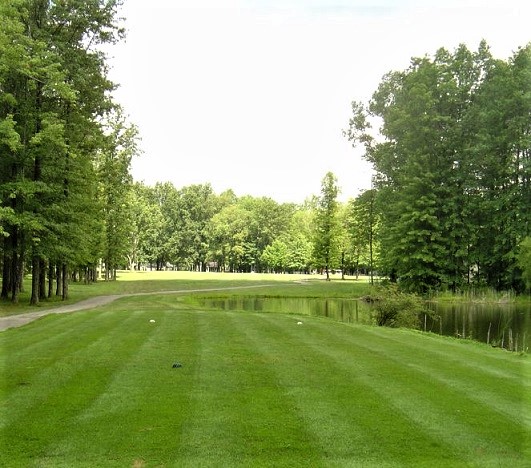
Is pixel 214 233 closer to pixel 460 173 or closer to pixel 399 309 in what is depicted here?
pixel 460 173

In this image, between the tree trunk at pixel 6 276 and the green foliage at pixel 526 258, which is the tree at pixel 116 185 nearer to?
the tree trunk at pixel 6 276

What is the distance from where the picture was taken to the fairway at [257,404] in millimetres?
5492

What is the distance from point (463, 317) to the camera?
28.9 m

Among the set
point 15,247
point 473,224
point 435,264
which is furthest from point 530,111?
point 15,247

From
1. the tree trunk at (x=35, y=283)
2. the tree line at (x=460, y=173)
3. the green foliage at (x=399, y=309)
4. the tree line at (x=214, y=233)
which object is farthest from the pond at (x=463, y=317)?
the tree line at (x=214, y=233)

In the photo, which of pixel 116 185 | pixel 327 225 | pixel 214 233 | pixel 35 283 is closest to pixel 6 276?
pixel 35 283

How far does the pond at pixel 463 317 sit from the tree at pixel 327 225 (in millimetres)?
34596

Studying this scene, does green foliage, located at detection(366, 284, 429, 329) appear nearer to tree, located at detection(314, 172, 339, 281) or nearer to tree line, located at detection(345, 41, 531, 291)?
tree line, located at detection(345, 41, 531, 291)

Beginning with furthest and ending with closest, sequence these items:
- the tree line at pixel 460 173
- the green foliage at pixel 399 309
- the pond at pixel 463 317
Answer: the tree line at pixel 460 173, the green foliage at pixel 399 309, the pond at pixel 463 317

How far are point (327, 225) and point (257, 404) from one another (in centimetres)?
7075

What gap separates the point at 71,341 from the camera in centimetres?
1257

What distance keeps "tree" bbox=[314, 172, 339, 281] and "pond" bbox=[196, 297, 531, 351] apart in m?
34.6

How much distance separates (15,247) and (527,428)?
85.6 feet

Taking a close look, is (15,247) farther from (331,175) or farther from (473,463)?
(331,175)
